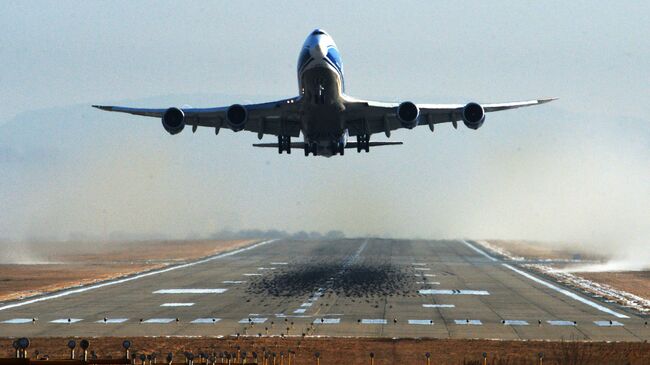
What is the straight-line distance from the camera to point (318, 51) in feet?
170

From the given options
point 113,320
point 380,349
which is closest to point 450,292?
point 380,349

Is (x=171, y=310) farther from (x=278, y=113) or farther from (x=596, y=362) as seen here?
(x=596, y=362)

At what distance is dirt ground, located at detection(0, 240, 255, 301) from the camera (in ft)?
236

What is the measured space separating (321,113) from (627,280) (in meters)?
38.5

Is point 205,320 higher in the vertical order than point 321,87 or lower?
lower

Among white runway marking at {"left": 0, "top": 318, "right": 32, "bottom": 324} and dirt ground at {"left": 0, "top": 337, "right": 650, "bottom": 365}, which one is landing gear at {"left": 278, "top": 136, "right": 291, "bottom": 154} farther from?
dirt ground at {"left": 0, "top": 337, "right": 650, "bottom": 365}

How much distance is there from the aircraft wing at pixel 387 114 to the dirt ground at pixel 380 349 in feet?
67.8

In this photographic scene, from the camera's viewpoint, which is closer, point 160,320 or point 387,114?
point 160,320

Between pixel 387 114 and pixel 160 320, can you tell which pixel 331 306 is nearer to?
pixel 160 320

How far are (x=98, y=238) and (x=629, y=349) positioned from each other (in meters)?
146

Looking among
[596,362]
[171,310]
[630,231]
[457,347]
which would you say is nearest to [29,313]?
[171,310]

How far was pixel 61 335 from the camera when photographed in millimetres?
43156

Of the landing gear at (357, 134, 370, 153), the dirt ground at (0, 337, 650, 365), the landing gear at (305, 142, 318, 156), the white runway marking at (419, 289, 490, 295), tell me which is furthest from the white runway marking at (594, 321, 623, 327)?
the landing gear at (305, 142, 318, 156)

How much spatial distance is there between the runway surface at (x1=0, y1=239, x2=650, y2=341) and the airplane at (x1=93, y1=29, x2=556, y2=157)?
1216 cm
